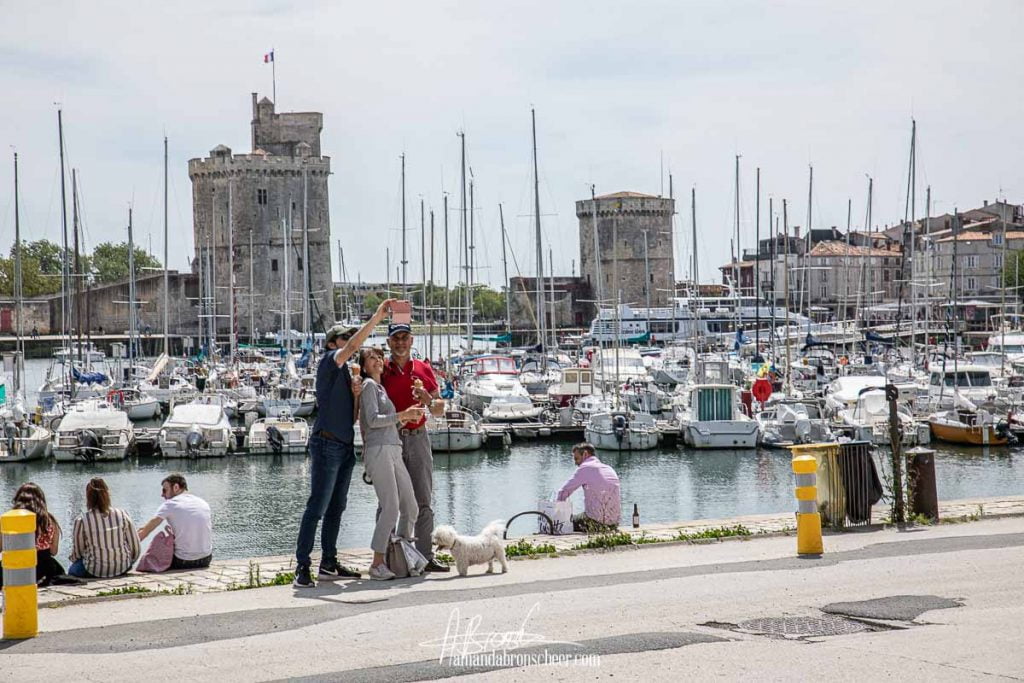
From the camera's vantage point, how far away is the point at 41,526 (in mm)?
9820

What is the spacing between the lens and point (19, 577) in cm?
786

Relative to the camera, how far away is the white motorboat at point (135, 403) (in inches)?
1788

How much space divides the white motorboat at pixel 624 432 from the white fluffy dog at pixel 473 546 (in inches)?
1021

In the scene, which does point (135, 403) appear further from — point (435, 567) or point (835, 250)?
point (835, 250)

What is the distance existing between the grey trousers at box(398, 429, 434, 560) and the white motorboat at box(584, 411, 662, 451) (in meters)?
25.9

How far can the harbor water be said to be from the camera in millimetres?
25297

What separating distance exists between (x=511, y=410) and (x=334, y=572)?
3120 cm

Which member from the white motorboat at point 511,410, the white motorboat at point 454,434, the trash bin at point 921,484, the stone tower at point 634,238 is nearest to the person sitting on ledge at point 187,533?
the trash bin at point 921,484

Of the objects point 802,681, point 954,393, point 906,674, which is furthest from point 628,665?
point 954,393

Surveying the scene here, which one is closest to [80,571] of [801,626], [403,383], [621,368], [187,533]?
[187,533]

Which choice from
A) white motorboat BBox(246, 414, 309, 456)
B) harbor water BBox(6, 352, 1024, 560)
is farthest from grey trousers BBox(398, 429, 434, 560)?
white motorboat BBox(246, 414, 309, 456)

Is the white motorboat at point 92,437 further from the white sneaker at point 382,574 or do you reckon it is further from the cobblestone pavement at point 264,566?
the white sneaker at point 382,574

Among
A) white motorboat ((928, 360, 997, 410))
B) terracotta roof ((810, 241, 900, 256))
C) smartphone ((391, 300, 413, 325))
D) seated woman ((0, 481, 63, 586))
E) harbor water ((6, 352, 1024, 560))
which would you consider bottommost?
harbor water ((6, 352, 1024, 560))

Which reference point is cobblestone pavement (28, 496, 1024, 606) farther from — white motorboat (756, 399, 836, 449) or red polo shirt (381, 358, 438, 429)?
white motorboat (756, 399, 836, 449)
